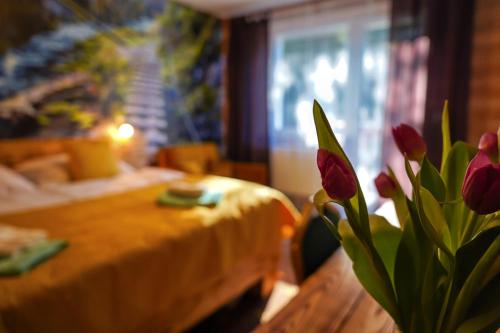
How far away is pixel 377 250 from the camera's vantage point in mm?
511

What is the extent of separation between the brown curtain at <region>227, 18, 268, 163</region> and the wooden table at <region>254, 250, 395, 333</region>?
3.00m

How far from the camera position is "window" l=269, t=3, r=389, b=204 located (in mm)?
3111

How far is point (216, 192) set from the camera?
209 centimetres

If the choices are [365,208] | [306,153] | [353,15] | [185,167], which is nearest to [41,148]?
[185,167]

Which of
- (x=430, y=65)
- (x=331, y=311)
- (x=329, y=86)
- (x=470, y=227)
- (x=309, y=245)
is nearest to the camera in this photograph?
(x=470, y=227)

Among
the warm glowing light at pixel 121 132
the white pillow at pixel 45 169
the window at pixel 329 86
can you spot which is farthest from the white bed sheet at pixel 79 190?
the window at pixel 329 86

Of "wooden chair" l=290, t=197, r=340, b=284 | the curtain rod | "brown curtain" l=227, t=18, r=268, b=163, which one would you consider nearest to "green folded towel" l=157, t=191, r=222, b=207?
"wooden chair" l=290, t=197, r=340, b=284

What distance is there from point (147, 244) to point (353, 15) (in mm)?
2967

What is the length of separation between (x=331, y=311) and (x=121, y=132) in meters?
2.83

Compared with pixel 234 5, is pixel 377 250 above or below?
below

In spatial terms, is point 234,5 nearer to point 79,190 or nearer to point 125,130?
point 125,130

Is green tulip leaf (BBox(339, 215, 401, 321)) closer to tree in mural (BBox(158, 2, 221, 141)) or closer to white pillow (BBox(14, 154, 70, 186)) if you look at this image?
white pillow (BBox(14, 154, 70, 186))

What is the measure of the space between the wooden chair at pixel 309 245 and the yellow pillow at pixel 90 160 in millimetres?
2087

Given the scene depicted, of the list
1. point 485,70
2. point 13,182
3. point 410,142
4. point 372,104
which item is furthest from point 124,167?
point 485,70
